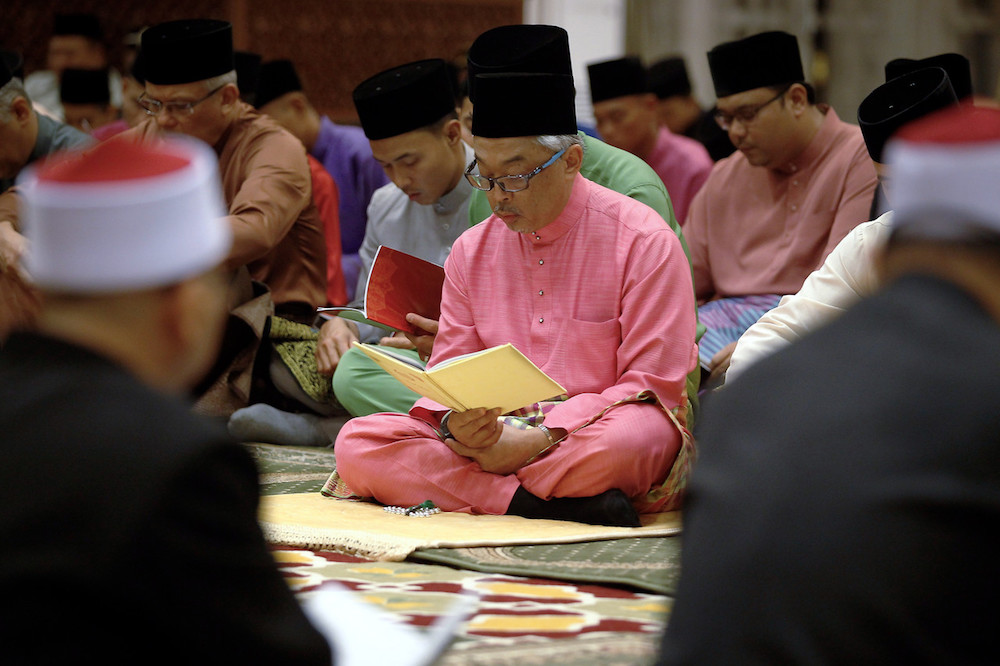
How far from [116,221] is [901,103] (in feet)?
8.97

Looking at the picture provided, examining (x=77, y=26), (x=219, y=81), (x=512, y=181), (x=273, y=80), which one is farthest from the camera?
(x=77, y=26)

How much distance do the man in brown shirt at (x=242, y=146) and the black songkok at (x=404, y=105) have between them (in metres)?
0.56

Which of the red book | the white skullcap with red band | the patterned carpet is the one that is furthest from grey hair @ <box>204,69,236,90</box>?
the white skullcap with red band

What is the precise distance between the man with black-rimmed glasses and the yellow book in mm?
1526

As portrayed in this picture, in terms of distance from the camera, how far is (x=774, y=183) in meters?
4.63

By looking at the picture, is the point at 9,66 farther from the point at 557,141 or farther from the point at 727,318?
the point at 727,318

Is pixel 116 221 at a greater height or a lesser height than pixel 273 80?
greater

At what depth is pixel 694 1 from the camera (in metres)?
8.43

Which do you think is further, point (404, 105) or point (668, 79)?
point (668, 79)

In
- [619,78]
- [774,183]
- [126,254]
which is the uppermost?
[126,254]

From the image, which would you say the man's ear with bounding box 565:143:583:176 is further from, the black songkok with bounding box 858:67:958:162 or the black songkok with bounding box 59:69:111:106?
the black songkok with bounding box 59:69:111:106

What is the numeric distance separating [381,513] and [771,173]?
2237 mm

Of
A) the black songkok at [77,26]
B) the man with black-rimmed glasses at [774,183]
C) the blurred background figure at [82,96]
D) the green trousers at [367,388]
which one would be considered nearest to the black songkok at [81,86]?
the blurred background figure at [82,96]

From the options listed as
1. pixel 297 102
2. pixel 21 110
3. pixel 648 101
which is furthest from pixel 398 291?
pixel 297 102
